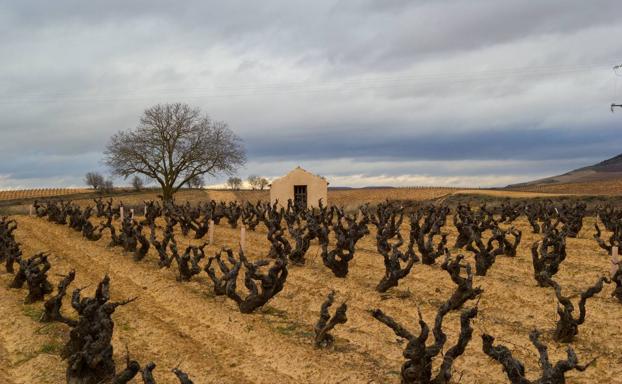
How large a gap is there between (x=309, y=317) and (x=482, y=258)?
6494 millimetres

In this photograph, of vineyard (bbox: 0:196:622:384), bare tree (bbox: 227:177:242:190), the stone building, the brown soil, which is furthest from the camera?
bare tree (bbox: 227:177:242:190)

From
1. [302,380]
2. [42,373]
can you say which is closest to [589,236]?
[302,380]

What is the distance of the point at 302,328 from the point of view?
39.2ft

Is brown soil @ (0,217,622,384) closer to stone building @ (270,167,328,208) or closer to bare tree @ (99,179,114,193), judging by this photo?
stone building @ (270,167,328,208)

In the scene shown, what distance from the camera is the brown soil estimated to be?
9555mm

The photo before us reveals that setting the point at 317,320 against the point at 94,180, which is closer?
the point at 317,320

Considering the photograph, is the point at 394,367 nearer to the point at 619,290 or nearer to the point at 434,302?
the point at 434,302

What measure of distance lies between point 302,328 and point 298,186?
3141cm

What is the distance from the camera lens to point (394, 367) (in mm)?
9680

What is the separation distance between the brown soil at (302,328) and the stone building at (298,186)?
78.0 ft

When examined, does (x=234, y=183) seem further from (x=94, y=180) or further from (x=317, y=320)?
(x=317, y=320)

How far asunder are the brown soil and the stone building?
23772 millimetres

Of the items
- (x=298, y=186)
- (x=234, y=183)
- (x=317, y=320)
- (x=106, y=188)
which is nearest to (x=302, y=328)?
(x=317, y=320)

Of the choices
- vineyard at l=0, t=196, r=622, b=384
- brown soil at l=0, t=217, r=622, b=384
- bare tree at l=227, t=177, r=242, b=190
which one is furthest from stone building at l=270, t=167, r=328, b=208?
bare tree at l=227, t=177, r=242, b=190
